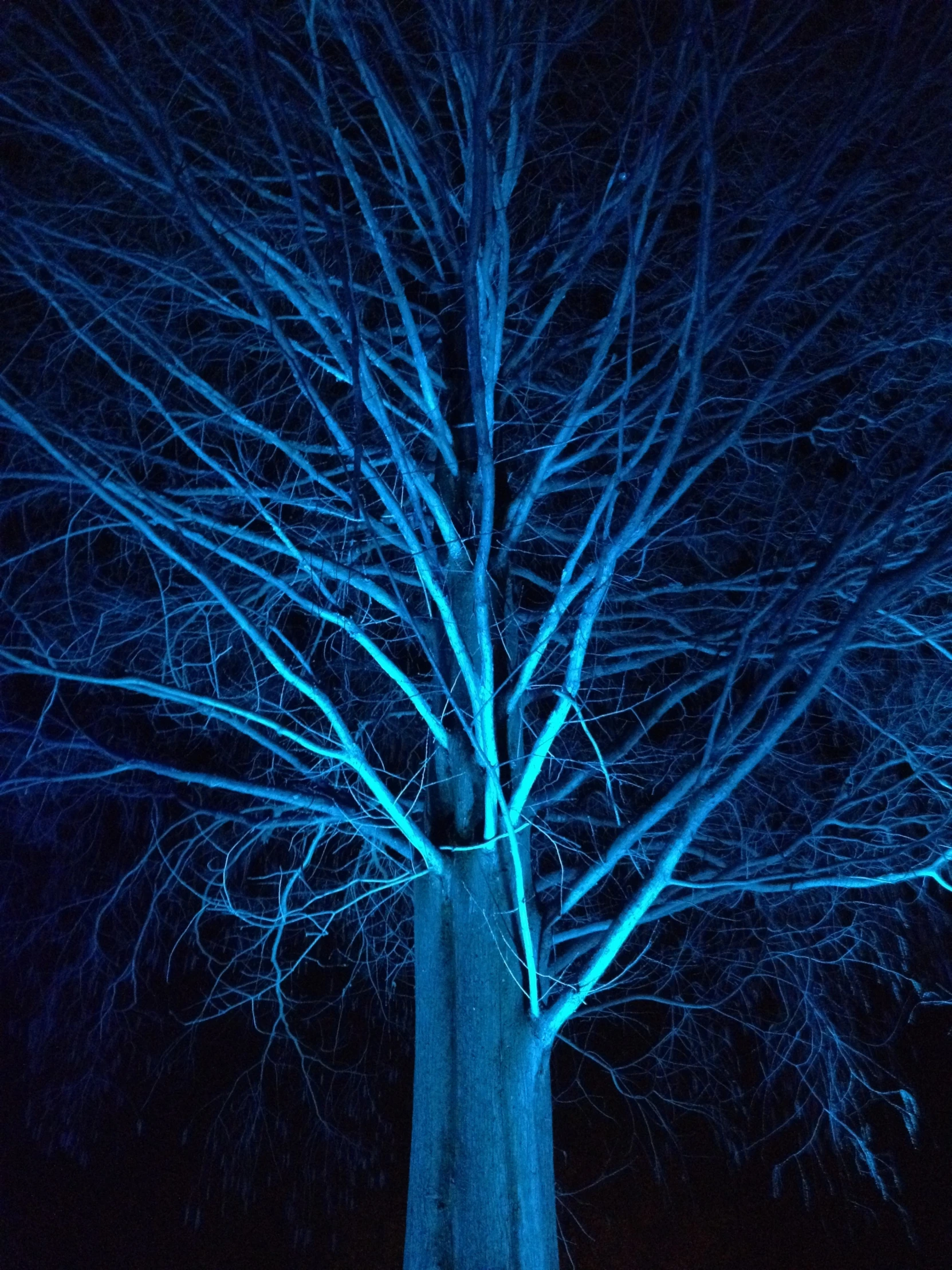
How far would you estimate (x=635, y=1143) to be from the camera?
36.3ft

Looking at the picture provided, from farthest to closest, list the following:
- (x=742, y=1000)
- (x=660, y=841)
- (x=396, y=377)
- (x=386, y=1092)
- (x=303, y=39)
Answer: (x=386, y=1092)
(x=742, y=1000)
(x=660, y=841)
(x=303, y=39)
(x=396, y=377)

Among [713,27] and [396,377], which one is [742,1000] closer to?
[396,377]

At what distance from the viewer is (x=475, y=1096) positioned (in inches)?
173

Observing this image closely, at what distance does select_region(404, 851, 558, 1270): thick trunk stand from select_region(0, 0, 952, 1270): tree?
0.8 inches

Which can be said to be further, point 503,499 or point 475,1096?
point 503,499

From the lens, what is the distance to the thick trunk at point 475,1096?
4.23 meters

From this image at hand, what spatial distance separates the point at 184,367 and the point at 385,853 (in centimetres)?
264

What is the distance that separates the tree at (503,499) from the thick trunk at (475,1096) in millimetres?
20

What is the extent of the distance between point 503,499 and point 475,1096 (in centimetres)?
280

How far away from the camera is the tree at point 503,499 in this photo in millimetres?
4371

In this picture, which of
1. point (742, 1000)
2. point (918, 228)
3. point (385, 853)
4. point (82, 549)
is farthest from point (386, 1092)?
point (918, 228)

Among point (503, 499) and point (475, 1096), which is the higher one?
point (503, 499)

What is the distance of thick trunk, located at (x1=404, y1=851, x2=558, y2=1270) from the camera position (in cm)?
423

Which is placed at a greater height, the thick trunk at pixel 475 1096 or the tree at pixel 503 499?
the tree at pixel 503 499
